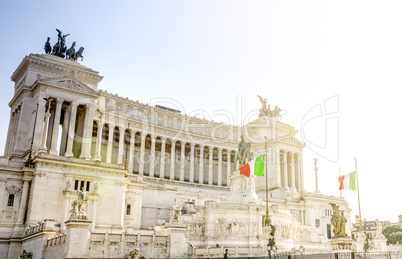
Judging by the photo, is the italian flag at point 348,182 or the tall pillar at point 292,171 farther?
the tall pillar at point 292,171

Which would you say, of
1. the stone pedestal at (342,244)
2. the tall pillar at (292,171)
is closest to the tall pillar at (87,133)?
the stone pedestal at (342,244)

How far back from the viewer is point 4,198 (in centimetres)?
4209

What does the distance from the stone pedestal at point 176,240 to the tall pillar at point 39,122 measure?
27.8 m

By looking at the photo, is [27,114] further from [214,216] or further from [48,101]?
[214,216]

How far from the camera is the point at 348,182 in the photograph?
186 feet

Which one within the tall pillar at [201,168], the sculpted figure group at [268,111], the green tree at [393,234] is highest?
the sculpted figure group at [268,111]

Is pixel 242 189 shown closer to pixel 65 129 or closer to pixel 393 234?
pixel 65 129

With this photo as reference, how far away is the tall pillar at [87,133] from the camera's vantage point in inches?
2242

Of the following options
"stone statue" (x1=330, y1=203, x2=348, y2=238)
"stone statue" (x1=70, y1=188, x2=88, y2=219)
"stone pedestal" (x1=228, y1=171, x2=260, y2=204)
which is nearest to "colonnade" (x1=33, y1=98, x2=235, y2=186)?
"stone pedestal" (x1=228, y1=171, x2=260, y2=204)

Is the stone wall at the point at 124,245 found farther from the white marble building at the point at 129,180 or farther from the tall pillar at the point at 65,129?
the tall pillar at the point at 65,129

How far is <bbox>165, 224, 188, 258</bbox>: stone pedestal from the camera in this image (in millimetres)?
33522

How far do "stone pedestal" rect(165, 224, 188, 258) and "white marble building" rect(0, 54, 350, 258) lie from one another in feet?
0.28

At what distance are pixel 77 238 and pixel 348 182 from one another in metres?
40.8

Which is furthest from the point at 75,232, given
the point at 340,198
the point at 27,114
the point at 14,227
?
the point at 340,198
